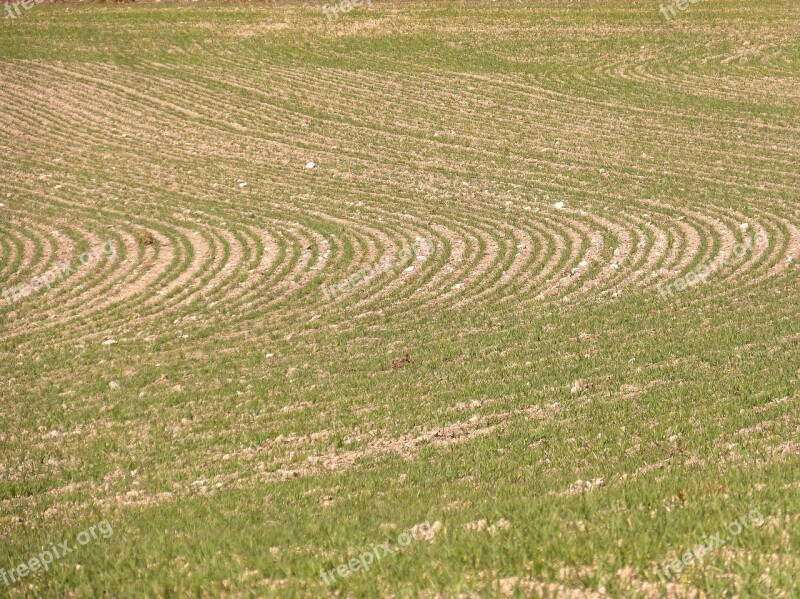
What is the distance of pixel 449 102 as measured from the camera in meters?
35.1

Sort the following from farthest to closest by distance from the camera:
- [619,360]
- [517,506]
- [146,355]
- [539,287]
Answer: [539,287]
[146,355]
[619,360]
[517,506]

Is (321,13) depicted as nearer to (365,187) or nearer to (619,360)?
(365,187)

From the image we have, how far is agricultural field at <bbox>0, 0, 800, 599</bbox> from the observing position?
27.3ft

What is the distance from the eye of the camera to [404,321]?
57.0 ft

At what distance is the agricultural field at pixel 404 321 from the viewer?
832 cm

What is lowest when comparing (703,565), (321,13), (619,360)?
(619,360)

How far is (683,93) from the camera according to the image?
35.6m

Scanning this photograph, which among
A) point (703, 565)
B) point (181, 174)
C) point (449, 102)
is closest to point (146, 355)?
point (703, 565)

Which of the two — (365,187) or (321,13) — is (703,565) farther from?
(321,13)

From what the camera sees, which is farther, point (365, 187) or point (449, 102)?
point (449, 102)

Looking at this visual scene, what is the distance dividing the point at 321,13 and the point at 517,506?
3906 cm

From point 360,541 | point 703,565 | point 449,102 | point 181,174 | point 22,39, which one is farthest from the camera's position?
point 22,39

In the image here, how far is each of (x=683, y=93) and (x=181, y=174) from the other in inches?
674

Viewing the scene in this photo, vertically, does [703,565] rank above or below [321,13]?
below
